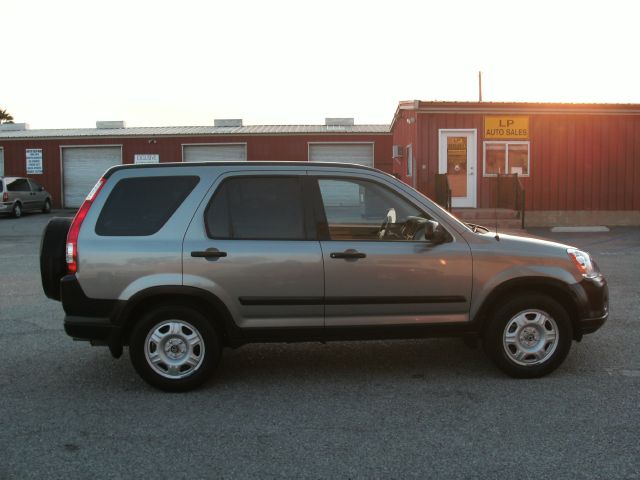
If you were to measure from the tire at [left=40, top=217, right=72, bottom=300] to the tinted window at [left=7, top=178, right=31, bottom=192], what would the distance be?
24.3 m

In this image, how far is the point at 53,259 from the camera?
5.13m

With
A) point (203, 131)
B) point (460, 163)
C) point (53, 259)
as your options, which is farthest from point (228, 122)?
point (53, 259)

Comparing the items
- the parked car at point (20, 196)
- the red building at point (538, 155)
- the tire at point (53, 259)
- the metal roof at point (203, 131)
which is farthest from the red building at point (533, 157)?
the parked car at point (20, 196)

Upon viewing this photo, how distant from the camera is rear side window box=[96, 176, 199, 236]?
4.95 m

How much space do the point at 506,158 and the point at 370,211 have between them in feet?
50.1

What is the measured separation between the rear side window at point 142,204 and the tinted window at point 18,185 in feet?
80.9

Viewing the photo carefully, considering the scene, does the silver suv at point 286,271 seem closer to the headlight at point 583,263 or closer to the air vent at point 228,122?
the headlight at point 583,263

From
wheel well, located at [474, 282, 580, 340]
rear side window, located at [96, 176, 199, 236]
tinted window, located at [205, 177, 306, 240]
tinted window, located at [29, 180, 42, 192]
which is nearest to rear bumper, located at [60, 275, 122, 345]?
rear side window, located at [96, 176, 199, 236]

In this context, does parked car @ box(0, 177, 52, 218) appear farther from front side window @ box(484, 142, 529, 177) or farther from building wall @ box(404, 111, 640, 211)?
front side window @ box(484, 142, 529, 177)

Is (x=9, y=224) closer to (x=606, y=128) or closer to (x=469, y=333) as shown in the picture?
(x=606, y=128)

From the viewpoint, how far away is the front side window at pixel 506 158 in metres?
19.4

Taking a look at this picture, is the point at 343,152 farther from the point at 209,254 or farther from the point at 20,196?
the point at 209,254

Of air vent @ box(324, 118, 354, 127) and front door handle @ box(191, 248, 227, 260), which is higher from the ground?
air vent @ box(324, 118, 354, 127)

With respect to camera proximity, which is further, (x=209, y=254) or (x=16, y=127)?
(x=16, y=127)
